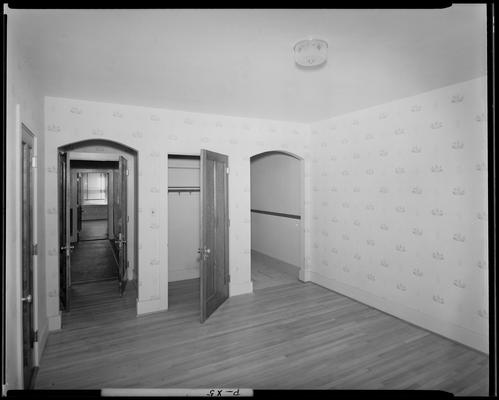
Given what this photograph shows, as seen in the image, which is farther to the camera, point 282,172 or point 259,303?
point 282,172

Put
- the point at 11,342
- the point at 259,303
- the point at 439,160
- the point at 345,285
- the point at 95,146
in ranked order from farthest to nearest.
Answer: the point at 95,146
the point at 345,285
the point at 259,303
the point at 439,160
the point at 11,342

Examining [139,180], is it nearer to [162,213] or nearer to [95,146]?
[162,213]

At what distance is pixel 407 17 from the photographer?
178cm

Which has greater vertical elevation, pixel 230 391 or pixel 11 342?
pixel 11 342

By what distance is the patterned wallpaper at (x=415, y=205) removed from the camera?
2846 mm

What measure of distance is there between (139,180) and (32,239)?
1.44m

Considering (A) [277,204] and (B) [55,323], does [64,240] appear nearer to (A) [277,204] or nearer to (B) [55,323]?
(B) [55,323]

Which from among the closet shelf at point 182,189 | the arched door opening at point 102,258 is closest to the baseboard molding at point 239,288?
the arched door opening at point 102,258

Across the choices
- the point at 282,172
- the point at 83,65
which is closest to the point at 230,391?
the point at 83,65

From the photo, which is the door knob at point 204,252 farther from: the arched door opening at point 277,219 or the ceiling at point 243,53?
the ceiling at point 243,53

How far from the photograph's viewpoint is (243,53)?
224cm

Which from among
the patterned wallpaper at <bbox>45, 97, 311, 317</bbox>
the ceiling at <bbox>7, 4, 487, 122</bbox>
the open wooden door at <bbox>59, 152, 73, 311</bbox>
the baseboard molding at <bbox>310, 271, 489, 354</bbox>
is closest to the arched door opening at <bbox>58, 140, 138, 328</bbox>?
the open wooden door at <bbox>59, 152, 73, 311</bbox>

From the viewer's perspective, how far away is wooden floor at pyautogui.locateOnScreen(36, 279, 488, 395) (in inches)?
93.1

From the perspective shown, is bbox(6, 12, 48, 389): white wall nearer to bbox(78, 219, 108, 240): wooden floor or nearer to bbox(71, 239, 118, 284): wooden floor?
bbox(71, 239, 118, 284): wooden floor
